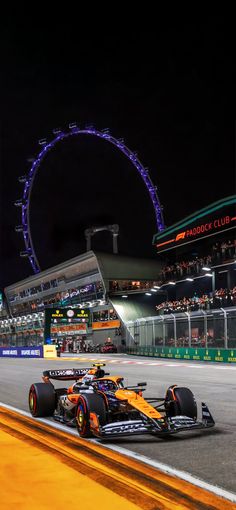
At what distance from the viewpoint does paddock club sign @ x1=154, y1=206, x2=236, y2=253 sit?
4766 centimetres

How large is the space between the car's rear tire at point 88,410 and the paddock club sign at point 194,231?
40.6 m

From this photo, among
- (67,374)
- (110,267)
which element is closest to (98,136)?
(110,267)

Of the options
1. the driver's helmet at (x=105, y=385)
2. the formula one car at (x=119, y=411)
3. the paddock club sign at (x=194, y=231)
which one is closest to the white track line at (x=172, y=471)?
the formula one car at (x=119, y=411)

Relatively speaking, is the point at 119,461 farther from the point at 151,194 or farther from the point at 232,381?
the point at 151,194

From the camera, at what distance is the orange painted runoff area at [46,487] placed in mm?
4711

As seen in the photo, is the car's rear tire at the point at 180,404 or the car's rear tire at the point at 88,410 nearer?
the car's rear tire at the point at 88,410

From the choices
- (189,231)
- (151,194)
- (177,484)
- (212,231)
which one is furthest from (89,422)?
(151,194)

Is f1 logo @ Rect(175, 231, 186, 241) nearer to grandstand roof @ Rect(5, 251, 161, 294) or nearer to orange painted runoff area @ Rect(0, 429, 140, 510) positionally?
grandstand roof @ Rect(5, 251, 161, 294)

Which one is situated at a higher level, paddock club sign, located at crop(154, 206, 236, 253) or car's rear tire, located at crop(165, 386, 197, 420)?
paddock club sign, located at crop(154, 206, 236, 253)

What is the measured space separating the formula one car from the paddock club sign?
3968cm

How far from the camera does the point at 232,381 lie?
1638 cm

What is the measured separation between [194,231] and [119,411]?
4550 cm

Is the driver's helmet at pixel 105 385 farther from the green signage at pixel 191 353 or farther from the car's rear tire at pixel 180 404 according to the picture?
the green signage at pixel 191 353

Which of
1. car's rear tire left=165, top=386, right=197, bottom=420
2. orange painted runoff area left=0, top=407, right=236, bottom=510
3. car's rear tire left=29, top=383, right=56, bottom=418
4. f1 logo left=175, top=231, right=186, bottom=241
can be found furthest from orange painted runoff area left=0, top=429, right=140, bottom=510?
f1 logo left=175, top=231, right=186, bottom=241
